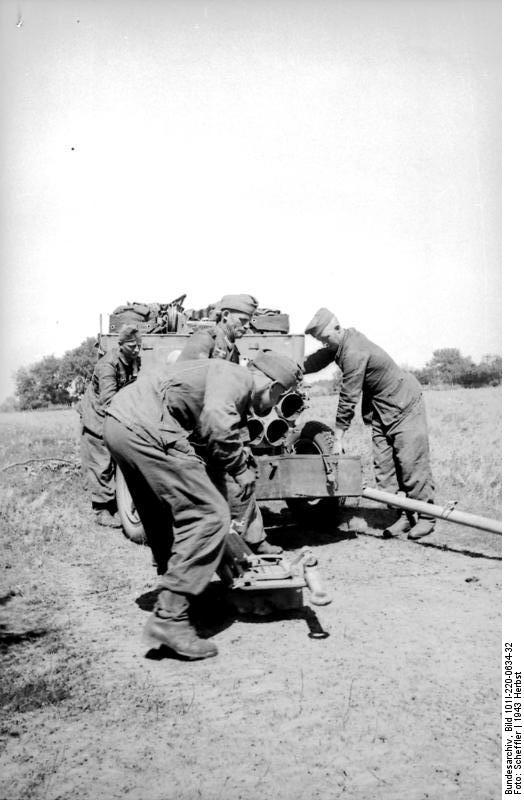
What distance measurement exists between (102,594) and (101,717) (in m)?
2.07

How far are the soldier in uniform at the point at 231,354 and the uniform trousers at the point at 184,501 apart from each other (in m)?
0.45

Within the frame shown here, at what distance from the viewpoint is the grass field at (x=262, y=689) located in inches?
110

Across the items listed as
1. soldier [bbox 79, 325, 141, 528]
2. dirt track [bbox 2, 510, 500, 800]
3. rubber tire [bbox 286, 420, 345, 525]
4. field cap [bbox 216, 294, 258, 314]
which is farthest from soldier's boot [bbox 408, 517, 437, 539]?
soldier [bbox 79, 325, 141, 528]

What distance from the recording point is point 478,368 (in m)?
23.3

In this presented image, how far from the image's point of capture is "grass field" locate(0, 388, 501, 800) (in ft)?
9.14

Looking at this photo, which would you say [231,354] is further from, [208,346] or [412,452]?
[412,452]

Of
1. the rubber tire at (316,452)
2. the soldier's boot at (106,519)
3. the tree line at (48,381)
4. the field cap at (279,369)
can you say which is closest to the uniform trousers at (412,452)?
the rubber tire at (316,452)

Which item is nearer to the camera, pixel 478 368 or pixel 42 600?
pixel 42 600

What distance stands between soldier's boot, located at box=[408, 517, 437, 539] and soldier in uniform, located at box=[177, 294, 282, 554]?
59.7 inches

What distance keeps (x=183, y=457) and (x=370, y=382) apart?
11.1 ft

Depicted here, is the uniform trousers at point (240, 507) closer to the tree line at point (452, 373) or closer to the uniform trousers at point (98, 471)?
the uniform trousers at point (98, 471)

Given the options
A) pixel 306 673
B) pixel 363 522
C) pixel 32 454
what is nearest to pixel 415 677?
pixel 306 673
